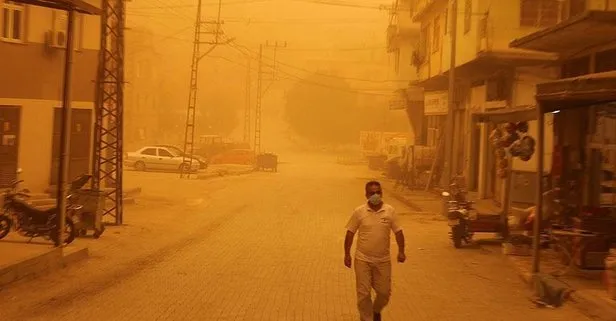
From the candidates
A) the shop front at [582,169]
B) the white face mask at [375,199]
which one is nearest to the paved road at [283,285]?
the shop front at [582,169]

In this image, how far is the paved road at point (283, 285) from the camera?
30.3ft

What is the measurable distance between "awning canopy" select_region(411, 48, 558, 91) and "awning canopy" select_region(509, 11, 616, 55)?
8.35 feet

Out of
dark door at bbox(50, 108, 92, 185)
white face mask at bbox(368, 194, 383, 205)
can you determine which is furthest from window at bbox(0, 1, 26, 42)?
white face mask at bbox(368, 194, 383, 205)

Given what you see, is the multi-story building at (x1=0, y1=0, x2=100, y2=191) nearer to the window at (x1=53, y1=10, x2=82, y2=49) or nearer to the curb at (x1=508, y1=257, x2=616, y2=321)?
the window at (x1=53, y1=10, x2=82, y2=49)

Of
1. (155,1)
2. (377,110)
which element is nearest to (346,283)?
(377,110)

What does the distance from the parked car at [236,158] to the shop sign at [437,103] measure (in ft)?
85.9

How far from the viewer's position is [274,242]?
1662cm

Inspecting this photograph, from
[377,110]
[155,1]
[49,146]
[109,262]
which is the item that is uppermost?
[155,1]

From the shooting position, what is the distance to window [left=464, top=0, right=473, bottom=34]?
24.3 meters

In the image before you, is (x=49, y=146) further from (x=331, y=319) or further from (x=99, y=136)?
(x=331, y=319)

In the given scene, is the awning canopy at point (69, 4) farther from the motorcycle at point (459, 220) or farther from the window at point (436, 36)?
the window at point (436, 36)

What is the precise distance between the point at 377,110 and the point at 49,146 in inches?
3144

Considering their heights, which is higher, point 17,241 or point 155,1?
point 155,1

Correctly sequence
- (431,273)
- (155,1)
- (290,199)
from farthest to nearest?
(155,1) → (290,199) → (431,273)
